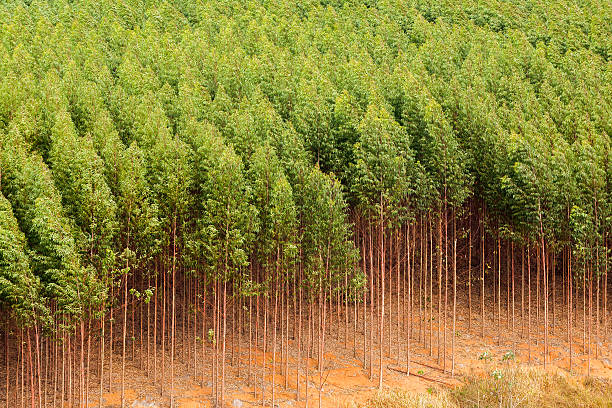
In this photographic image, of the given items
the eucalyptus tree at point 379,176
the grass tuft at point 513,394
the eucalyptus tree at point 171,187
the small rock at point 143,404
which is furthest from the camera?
the eucalyptus tree at point 379,176

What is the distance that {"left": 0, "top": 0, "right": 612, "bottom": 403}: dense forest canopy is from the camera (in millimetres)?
14367

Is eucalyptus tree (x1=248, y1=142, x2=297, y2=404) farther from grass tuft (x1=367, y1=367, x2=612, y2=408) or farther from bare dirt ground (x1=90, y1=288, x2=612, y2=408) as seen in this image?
grass tuft (x1=367, y1=367, x2=612, y2=408)

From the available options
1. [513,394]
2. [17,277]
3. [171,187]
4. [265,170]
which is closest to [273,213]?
[265,170]

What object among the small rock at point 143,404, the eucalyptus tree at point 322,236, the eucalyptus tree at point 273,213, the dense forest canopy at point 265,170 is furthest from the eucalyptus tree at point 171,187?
the eucalyptus tree at point 322,236

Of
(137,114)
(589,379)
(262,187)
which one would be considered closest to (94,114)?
(137,114)

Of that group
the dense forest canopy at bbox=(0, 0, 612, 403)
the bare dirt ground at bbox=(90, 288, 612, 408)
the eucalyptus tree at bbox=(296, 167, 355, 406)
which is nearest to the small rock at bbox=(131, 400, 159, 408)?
the bare dirt ground at bbox=(90, 288, 612, 408)

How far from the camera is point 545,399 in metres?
16.5

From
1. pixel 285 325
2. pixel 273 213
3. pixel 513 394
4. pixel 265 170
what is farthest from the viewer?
pixel 285 325

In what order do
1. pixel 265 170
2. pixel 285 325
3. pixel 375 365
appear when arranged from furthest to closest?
1. pixel 285 325
2. pixel 375 365
3. pixel 265 170

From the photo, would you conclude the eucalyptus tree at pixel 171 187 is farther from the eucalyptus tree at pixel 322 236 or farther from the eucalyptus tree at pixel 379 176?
the eucalyptus tree at pixel 379 176

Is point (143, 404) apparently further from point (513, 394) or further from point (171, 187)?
point (513, 394)

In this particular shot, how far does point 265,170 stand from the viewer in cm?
1661

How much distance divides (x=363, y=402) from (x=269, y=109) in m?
8.79

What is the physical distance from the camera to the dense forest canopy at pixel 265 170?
47.1 ft
